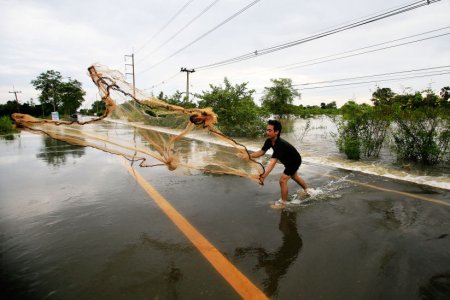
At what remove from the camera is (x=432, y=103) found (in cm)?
871

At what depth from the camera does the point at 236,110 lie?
1819cm

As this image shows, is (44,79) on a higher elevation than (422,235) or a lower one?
higher

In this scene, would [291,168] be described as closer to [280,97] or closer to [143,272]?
[143,272]

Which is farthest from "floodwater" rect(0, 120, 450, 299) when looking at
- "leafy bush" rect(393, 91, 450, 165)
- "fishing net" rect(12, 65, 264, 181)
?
"leafy bush" rect(393, 91, 450, 165)

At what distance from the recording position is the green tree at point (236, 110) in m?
18.0

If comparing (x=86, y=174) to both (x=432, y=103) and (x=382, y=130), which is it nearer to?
(x=382, y=130)

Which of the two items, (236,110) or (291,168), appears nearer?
(291,168)

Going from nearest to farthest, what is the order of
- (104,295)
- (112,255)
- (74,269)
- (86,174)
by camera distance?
(104,295), (74,269), (112,255), (86,174)

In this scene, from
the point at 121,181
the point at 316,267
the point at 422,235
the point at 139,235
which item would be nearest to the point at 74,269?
the point at 139,235

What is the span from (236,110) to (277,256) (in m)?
15.3

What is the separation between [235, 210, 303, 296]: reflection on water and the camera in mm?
2902

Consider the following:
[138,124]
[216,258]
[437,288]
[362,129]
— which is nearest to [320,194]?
[437,288]

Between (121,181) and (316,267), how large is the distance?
17.4 feet

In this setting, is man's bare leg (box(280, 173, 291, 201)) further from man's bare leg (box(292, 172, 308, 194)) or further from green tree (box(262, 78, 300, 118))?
green tree (box(262, 78, 300, 118))
